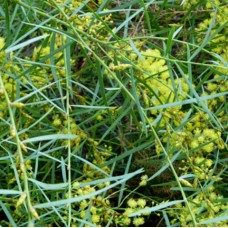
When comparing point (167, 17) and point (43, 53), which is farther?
point (167, 17)

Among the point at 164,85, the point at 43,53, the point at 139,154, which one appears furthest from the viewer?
the point at 139,154

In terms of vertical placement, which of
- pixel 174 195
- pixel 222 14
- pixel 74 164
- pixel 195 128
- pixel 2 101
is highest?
pixel 222 14

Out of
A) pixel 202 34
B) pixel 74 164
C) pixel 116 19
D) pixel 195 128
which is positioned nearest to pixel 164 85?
pixel 195 128

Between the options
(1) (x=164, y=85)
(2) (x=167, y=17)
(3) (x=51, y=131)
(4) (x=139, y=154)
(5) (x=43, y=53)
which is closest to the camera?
(1) (x=164, y=85)

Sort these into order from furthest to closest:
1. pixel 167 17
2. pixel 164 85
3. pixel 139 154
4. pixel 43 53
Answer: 1. pixel 167 17
2. pixel 139 154
3. pixel 43 53
4. pixel 164 85

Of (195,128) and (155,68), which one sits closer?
(155,68)

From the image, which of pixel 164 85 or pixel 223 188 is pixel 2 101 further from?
pixel 223 188

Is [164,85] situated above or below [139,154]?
above

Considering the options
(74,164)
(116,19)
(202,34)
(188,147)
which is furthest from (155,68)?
(116,19)

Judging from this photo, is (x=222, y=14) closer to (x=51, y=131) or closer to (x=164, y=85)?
(x=164, y=85)
